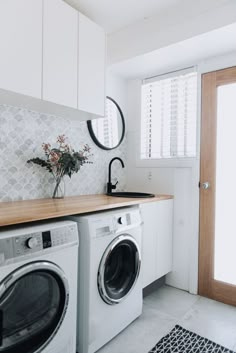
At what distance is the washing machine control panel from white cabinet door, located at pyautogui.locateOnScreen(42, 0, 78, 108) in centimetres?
91

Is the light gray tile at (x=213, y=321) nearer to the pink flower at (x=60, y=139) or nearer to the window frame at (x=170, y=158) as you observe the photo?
the window frame at (x=170, y=158)

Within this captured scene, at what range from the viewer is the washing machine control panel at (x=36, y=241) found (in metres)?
1.15

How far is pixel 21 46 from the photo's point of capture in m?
1.56

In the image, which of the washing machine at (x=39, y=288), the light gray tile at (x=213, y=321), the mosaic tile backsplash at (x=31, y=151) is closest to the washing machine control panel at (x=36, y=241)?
the washing machine at (x=39, y=288)

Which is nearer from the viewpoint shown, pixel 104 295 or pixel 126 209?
pixel 104 295

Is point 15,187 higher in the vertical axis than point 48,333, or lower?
higher

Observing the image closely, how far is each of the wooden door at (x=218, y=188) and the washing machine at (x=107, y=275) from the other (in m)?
0.78

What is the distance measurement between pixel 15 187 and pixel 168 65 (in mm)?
1830

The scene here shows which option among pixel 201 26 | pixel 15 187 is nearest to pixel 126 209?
pixel 15 187

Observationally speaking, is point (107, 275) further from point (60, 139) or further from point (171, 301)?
point (60, 139)

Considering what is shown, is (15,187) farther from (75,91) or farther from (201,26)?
(201,26)

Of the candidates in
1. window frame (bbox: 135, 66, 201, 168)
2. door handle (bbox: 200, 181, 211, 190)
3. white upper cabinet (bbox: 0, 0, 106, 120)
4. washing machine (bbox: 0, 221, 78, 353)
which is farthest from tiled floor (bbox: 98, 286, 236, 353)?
white upper cabinet (bbox: 0, 0, 106, 120)

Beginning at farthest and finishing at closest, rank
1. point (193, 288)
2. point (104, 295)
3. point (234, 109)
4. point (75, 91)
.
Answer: point (193, 288) → point (234, 109) → point (75, 91) → point (104, 295)

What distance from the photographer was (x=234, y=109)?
2256 mm
